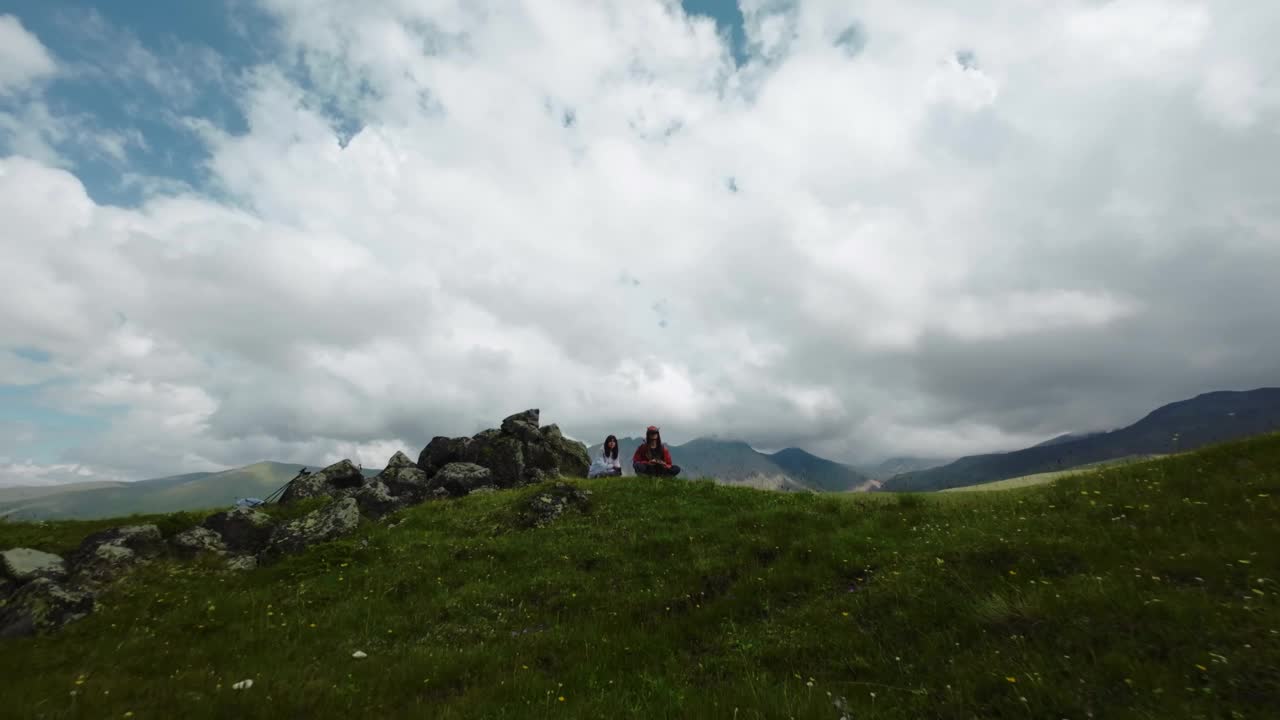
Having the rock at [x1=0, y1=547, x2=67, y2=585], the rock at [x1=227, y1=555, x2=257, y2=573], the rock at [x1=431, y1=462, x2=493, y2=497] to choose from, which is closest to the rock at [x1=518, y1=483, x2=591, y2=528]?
the rock at [x1=227, y1=555, x2=257, y2=573]

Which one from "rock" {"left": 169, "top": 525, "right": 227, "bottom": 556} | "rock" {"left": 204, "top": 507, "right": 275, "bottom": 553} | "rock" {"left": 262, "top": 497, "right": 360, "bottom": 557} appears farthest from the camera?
"rock" {"left": 204, "top": 507, "right": 275, "bottom": 553}

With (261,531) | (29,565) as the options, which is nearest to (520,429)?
(261,531)

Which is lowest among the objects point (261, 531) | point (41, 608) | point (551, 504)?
point (41, 608)

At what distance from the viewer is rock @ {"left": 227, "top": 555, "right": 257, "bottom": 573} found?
605 inches

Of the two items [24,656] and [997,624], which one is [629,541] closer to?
[997,624]

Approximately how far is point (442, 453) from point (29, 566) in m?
18.9

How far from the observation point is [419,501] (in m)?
24.5

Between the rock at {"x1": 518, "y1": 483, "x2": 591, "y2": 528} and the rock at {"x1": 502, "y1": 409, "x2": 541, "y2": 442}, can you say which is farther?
the rock at {"x1": 502, "y1": 409, "x2": 541, "y2": 442}

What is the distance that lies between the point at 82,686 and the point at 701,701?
9.23 meters

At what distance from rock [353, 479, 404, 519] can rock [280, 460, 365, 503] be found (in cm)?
380

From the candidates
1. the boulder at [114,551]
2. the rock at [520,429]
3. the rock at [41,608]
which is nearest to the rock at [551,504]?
the boulder at [114,551]

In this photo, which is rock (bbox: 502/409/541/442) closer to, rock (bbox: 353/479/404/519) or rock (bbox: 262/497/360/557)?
rock (bbox: 353/479/404/519)

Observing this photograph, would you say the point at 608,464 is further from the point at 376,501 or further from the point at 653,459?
the point at 376,501

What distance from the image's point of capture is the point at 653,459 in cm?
2503
